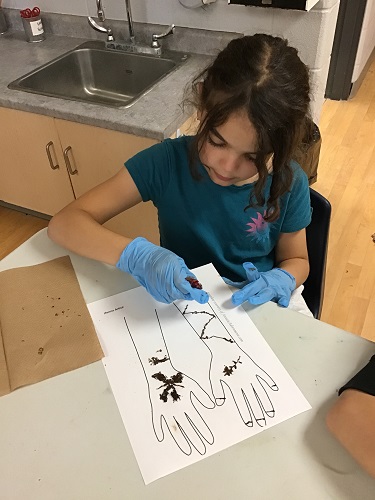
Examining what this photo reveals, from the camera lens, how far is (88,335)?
78 centimetres

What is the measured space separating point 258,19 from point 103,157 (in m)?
0.82

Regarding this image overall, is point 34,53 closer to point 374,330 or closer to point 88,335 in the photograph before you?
point 88,335

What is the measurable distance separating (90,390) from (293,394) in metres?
0.32

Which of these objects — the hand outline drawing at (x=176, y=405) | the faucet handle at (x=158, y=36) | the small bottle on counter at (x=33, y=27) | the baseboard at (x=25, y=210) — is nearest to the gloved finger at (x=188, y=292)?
the hand outline drawing at (x=176, y=405)

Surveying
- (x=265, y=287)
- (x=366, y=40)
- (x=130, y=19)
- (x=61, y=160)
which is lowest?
(x=366, y=40)

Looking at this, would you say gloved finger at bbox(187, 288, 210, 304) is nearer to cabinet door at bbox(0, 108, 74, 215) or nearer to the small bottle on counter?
cabinet door at bbox(0, 108, 74, 215)

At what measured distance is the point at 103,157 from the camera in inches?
66.7

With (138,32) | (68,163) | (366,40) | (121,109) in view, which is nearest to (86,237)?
(121,109)

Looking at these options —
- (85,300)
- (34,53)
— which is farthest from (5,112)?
(85,300)

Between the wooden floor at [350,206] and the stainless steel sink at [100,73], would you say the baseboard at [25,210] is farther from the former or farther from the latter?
the wooden floor at [350,206]

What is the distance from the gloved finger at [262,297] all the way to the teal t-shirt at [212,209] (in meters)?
0.23

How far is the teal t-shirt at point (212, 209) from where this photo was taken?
1015 millimetres

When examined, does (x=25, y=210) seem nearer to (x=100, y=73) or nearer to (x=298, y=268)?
(x=100, y=73)

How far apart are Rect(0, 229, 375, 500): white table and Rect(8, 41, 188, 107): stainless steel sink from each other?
58.3 inches
